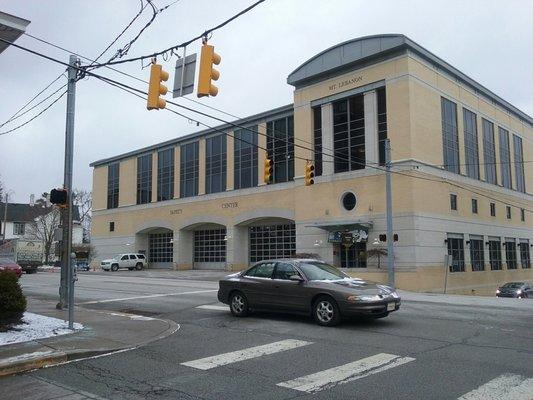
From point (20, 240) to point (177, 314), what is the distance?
40.0 metres

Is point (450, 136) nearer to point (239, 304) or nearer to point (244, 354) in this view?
point (239, 304)

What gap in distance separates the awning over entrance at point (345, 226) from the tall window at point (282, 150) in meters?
7.03

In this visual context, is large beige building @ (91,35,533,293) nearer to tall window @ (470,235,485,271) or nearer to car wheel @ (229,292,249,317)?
tall window @ (470,235,485,271)

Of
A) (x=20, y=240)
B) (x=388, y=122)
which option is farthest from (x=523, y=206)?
(x=20, y=240)

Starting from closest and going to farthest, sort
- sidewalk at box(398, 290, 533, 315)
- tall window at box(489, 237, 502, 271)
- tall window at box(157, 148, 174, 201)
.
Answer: sidewalk at box(398, 290, 533, 315), tall window at box(489, 237, 502, 271), tall window at box(157, 148, 174, 201)

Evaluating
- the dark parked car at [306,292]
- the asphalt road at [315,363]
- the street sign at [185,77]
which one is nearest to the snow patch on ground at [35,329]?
the asphalt road at [315,363]

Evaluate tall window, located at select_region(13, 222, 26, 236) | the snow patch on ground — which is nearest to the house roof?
tall window, located at select_region(13, 222, 26, 236)

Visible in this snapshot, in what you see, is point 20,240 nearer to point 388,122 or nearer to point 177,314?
point 388,122

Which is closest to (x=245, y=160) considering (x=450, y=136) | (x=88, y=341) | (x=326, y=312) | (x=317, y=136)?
(x=317, y=136)

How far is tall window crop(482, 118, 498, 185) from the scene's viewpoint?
144 ft

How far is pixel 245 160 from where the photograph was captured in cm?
4800

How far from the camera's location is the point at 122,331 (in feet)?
37.2

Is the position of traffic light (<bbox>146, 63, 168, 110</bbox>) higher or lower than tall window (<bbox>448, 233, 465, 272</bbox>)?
higher

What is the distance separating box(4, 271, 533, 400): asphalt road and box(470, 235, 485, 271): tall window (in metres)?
28.3
